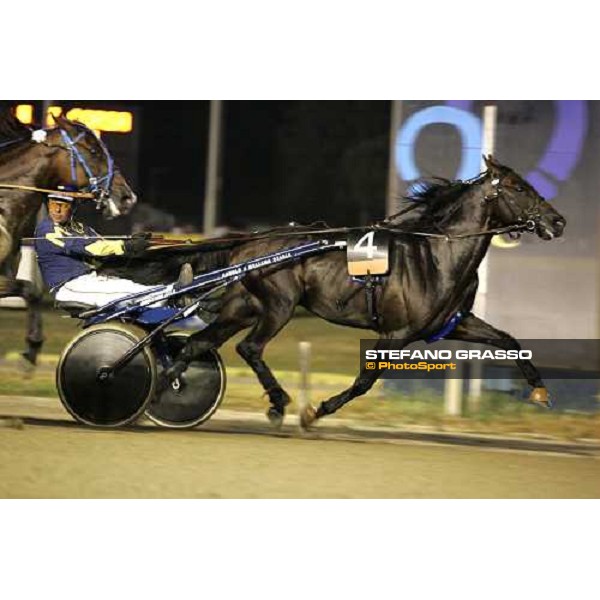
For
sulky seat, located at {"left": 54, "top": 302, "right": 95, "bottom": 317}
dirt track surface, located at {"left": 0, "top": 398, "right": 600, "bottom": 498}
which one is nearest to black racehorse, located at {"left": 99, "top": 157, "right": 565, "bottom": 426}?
sulky seat, located at {"left": 54, "top": 302, "right": 95, "bottom": 317}

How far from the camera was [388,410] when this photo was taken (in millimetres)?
7551

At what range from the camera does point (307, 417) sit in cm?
721

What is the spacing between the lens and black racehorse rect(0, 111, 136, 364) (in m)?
7.15

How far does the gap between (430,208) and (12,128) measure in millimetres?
2618

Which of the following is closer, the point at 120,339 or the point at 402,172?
the point at 120,339

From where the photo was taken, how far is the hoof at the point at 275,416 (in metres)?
7.27

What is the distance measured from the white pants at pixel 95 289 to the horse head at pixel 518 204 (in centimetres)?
217

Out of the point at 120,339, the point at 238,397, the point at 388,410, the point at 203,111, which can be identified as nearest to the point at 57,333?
the point at 120,339

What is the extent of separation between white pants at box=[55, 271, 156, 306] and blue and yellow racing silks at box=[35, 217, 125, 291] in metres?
0.04

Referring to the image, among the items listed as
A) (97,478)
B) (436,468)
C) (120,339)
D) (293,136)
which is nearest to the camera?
(97,478)

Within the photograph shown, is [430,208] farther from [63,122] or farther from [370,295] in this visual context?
[63,122]

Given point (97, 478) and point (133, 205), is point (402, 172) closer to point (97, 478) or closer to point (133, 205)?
point (133, 205)

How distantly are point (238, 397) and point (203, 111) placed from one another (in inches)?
71.2

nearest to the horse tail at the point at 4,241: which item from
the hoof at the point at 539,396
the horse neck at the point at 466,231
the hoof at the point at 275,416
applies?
the hoof at the point at 275,416
